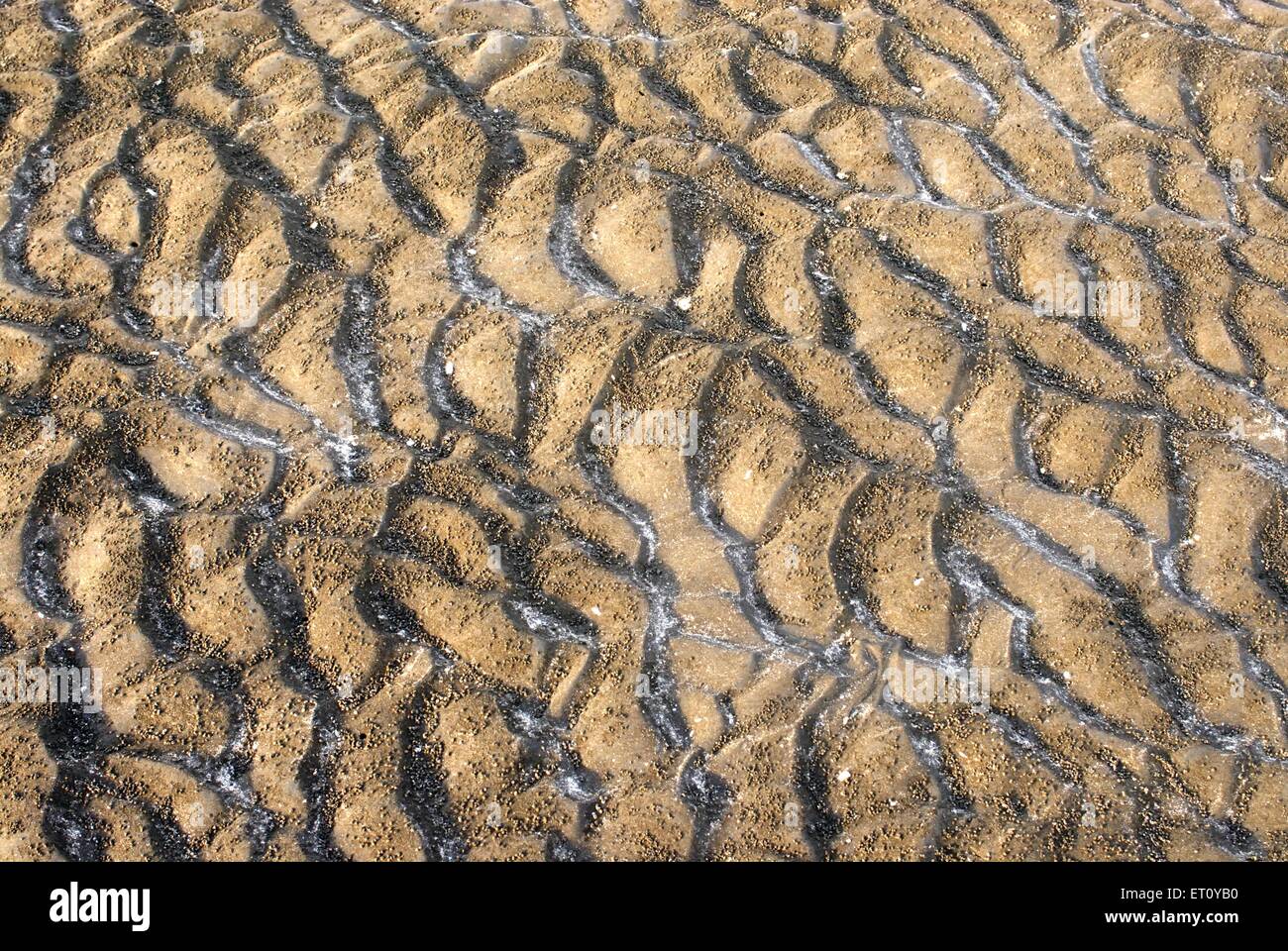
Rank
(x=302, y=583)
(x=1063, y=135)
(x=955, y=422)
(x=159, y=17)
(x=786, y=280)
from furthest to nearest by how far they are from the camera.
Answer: (x=159, y=17) → (x=1063, y=135) → (x=786, y=280) → (x=955, y=422) → (x=302, y=583)

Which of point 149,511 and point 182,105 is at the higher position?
point 182,105

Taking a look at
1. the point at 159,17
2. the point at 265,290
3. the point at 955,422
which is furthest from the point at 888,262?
the point at 159,17

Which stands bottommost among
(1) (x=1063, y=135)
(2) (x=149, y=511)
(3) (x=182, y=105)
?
(2) (x=149, y=511)

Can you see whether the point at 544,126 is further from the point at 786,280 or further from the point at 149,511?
the point at 149,511

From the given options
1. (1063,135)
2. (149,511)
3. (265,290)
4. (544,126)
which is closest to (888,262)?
(1063,135)

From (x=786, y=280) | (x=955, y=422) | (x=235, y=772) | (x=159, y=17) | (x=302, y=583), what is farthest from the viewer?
(x=159, y=17)

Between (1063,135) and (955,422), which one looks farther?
(1063,135)
